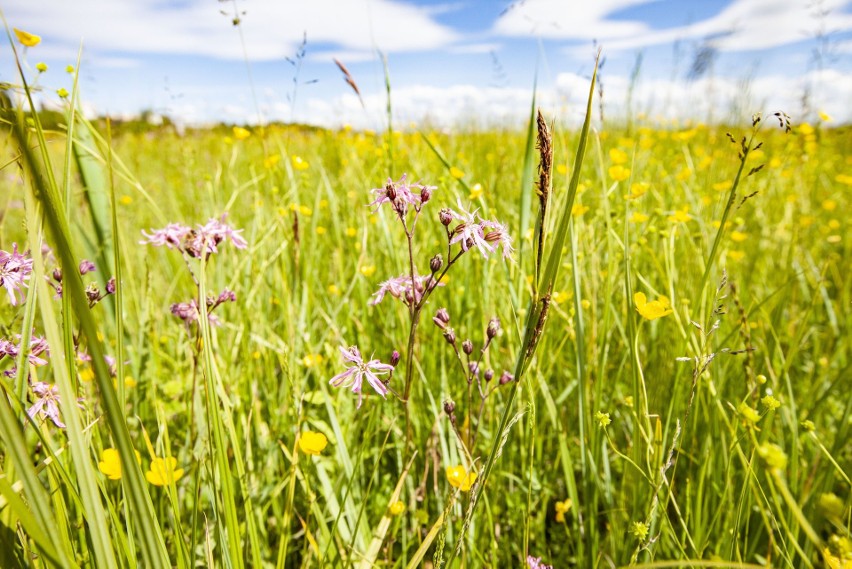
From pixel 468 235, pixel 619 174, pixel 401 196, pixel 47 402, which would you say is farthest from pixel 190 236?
pixel 619 174

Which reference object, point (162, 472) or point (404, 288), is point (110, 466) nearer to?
point (162, 472)

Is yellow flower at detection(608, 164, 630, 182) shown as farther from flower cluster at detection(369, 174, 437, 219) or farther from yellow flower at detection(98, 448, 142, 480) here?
yellow flower at detection(98, 448, 142, 480)

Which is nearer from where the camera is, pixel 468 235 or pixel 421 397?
pixel 468 235

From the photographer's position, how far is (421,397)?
4.90ft

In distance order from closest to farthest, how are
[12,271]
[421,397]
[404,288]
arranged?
[12,271]
[404,288]
[421,397]

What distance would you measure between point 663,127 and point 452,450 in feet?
22.1

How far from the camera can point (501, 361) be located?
66.6 inches

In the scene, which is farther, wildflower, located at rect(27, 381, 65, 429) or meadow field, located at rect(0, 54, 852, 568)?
wildflower, located at rect(27, 381, 65, 429)

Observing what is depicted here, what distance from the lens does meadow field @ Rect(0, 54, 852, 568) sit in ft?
2.29

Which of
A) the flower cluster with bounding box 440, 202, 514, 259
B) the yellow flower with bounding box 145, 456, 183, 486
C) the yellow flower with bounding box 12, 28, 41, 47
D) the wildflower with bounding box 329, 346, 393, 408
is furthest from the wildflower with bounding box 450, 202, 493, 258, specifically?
the yellow flower with bounding box 12, 28, 41, 47

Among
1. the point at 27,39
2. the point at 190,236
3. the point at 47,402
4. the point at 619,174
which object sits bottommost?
the point at 47,402

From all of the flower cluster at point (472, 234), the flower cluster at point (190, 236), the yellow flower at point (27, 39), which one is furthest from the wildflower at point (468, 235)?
the yellow flower at point (27, 39)

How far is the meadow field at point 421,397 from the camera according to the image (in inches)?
27.5

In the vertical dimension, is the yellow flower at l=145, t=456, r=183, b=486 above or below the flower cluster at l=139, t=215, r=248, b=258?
below
